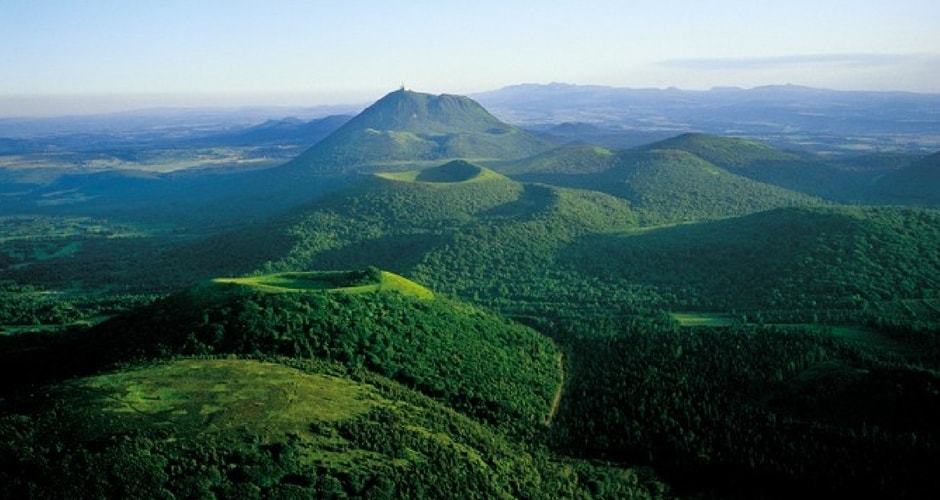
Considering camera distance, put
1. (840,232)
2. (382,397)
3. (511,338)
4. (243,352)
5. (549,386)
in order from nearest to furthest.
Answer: (382,397) → (243,352) → (549,386) → (511,338) → (840,232)

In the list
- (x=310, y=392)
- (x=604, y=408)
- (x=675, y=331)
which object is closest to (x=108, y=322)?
(x=310, y=392)

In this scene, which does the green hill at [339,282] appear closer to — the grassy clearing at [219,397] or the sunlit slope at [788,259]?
the grassy clearing at [219,397]

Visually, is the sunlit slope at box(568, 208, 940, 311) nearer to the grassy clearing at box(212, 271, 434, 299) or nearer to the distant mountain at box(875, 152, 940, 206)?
the grassy clearing at box(212, 271, 434, 299)

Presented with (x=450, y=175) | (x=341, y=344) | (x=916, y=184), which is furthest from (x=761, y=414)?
(x=916, y=184)

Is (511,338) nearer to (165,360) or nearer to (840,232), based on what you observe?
(165,360)

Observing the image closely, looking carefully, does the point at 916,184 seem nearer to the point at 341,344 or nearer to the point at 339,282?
the point at 339,282

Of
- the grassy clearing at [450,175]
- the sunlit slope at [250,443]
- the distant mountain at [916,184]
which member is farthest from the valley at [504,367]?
the distant mountain at [916,184]
